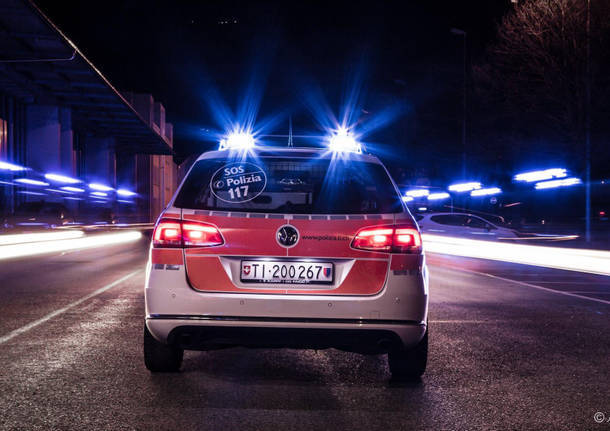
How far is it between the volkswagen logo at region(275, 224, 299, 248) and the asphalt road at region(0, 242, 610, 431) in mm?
1030

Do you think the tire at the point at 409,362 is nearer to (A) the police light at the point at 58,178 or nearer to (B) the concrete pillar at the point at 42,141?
(A) the police light at the point at 58,178

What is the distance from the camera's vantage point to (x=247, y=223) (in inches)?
161

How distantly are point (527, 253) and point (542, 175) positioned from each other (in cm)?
1410

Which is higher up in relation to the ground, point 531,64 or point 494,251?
point 531,64

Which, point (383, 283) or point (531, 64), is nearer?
point (383, 283)

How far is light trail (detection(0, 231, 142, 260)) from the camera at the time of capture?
1766 centimetres

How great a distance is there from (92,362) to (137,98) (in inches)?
2253

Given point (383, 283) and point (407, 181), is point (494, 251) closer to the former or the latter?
point (383, 283)

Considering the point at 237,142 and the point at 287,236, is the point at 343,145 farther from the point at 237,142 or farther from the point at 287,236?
the point at 287,236

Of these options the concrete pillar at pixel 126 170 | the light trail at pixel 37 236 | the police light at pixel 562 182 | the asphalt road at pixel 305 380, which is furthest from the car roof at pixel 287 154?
the concrete pillar at pixel 126 170

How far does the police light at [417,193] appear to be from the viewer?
52556 millimetres

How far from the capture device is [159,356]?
4.62 meters

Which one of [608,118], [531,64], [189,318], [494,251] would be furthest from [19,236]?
[608,118]

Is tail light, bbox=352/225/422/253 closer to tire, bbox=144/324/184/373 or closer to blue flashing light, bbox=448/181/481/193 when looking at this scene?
tire, bbox=144/324/184/373
